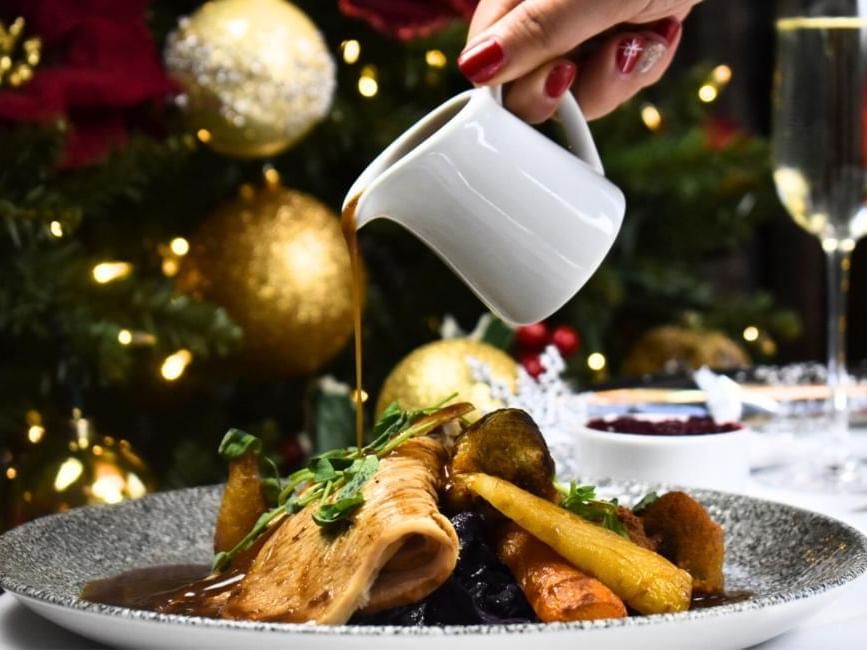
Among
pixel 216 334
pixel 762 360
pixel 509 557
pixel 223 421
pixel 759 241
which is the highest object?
pixel 509 557

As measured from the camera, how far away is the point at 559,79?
1096 millimetres

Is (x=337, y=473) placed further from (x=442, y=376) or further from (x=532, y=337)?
(x=532, y=337)

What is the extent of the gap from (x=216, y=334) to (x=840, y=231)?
0.75 meters

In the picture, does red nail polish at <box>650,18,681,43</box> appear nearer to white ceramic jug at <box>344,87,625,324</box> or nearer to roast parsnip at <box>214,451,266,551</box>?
white ceramic jug at <box>344,87,625,324</box>

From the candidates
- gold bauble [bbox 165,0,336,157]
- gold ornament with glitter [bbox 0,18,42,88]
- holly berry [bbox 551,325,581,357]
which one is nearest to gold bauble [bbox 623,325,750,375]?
holly berry [bbox 551,325,581,357]

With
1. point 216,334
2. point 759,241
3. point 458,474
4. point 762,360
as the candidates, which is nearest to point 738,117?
point 759,241

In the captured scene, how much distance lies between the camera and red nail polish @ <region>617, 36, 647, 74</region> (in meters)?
1.22

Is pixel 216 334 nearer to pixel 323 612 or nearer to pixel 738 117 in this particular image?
pixel 323 612

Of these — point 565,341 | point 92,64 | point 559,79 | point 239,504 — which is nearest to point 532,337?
point 565,341

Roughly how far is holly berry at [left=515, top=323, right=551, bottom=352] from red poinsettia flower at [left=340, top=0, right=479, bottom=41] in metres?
0.47

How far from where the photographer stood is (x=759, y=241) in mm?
3594

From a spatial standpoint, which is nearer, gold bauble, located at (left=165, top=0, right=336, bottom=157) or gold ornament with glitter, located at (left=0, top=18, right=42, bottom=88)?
gold ornament with glitter, located at (left=0, top=18, right=42, bottom=88)

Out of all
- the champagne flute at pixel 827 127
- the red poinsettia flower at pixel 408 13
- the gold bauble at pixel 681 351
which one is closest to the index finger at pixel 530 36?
the champagne flute at pixel 827 127

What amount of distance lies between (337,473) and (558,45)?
1.32 ft
